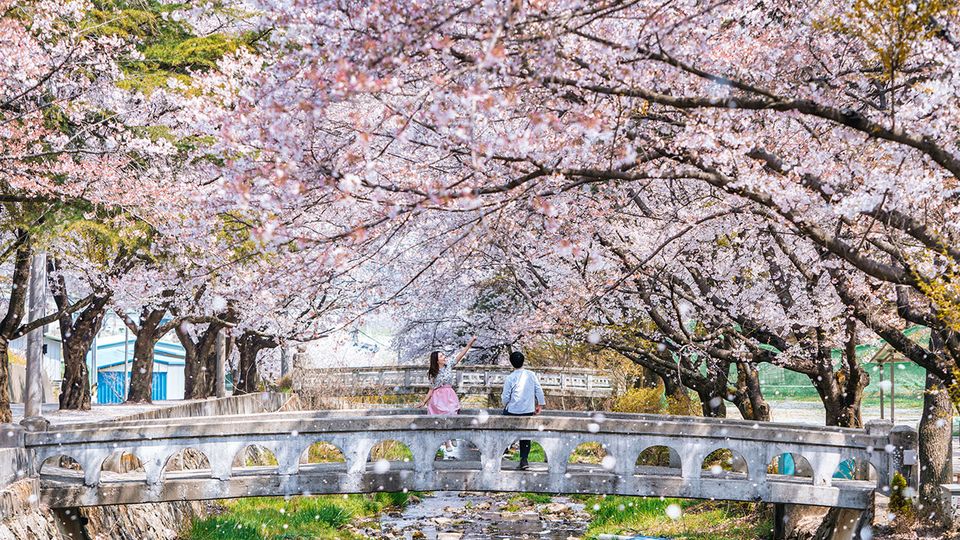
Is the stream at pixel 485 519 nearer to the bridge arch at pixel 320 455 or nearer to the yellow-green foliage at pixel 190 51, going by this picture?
the bridge arch at pixel 320 455

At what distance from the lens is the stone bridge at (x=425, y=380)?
31000 mm

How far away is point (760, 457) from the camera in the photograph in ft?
44.3

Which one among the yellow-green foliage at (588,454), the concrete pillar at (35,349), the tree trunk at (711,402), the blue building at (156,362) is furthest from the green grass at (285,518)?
the blue building at (156,362)

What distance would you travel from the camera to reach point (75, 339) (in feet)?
85.4

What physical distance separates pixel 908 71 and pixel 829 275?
446cm

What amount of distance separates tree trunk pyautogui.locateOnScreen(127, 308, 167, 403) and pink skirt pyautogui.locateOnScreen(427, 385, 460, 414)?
51.1ft

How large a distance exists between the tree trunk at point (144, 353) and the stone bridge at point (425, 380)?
5.04 metres

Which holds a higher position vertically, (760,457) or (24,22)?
(24,22)

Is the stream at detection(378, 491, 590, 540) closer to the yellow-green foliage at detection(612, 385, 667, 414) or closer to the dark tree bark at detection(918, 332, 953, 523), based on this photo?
the yellow-green foliage at detection(612, 385, 667, 414)

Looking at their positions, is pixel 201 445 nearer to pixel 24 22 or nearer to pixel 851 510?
pixel 24 22

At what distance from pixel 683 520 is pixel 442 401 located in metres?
Result: 7.01

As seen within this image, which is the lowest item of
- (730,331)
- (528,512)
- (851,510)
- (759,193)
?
(528,512)

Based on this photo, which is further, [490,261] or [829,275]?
[490,261]

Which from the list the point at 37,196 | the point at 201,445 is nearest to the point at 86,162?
the point at 37,196
